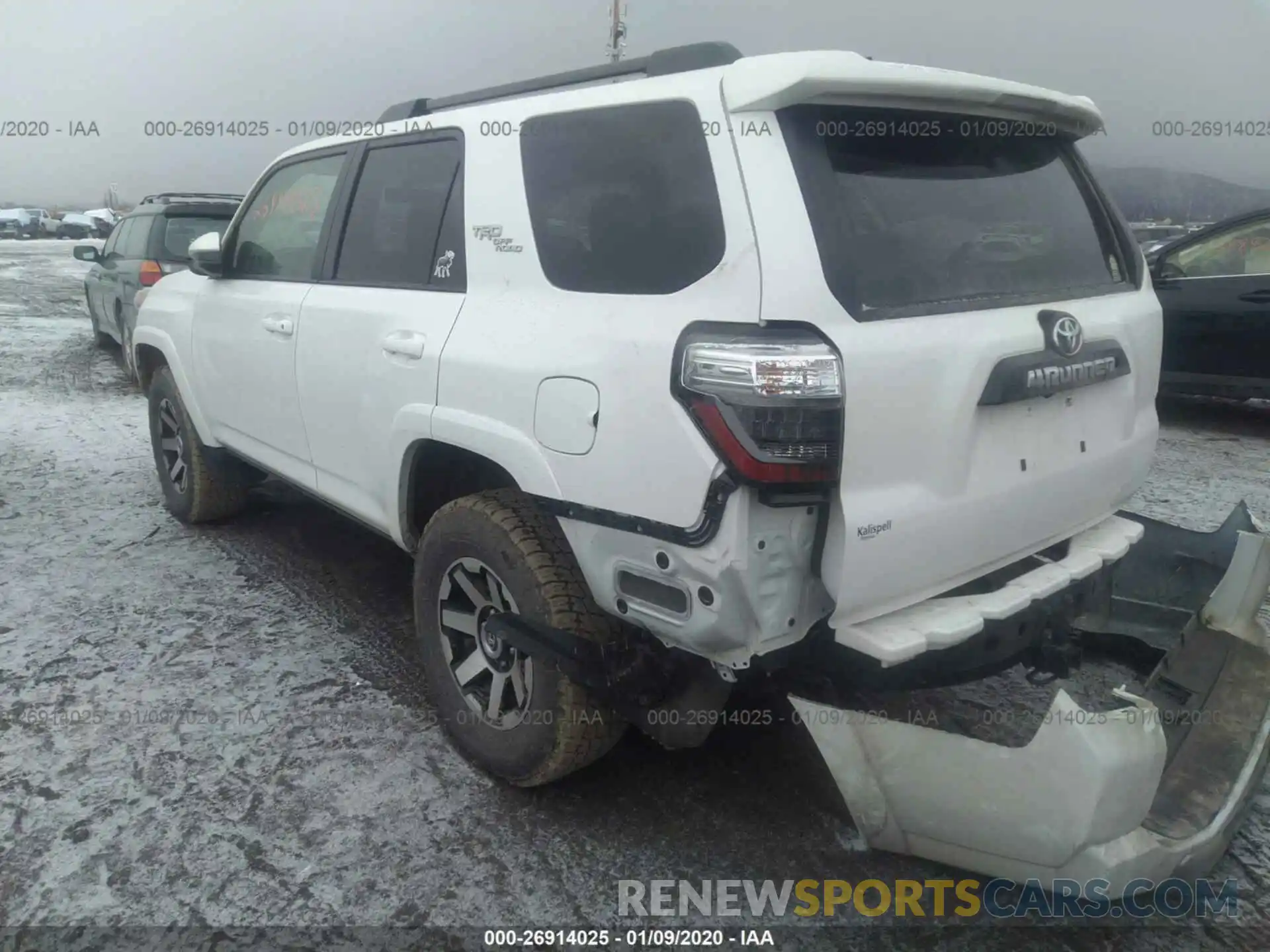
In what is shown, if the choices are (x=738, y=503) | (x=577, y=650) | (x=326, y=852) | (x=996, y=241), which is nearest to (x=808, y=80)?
(x=996, y=241)

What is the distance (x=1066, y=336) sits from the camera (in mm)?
2287

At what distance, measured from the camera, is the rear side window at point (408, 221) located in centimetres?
280

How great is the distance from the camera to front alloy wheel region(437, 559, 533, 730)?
2594mm

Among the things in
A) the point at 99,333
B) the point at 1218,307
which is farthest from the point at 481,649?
the point at 99,333

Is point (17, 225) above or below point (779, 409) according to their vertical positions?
below

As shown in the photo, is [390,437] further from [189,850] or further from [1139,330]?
[1139,330]

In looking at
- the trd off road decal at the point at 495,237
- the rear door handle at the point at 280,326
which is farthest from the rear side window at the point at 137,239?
the trd off road decal at the point at 495,237

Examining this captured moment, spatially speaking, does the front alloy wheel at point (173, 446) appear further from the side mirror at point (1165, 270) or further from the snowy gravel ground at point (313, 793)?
the side mirror at point (1165, 270)

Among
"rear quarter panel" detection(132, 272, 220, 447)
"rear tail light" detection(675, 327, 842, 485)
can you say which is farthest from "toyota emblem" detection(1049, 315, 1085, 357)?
"rear quarter panel" detection(132, 272, 220, 447)

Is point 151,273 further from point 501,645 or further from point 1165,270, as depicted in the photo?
point 1165,270

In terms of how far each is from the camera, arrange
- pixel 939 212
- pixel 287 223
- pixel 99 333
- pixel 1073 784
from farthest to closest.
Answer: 1. pixel 99 333
2. pixel 287 223
3. pixel 939 212
4. pixel 1073 784

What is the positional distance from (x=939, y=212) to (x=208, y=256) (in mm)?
3134

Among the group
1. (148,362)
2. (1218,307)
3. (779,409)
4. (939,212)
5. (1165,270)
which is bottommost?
(148,362)

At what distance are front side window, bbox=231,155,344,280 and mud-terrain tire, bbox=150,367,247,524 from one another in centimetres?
93
